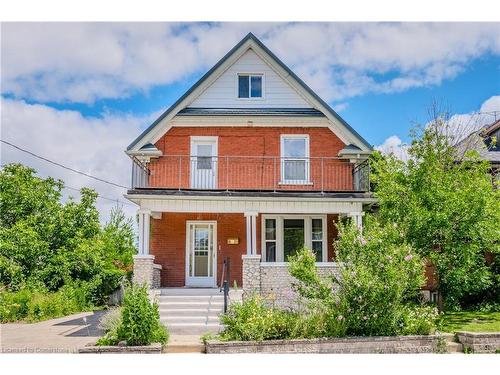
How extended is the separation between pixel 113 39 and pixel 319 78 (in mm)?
7292

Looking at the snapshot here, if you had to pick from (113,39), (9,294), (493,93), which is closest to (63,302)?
(9,294)

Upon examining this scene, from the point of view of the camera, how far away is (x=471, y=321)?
45.9ft

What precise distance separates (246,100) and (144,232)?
6.08 m

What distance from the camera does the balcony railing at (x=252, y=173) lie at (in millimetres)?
18328

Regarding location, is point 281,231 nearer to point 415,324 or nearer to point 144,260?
point 144,260

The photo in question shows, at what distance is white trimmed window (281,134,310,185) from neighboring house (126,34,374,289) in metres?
0.03

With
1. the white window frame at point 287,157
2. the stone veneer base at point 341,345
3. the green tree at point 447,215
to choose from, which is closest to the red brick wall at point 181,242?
the white window frame at point 287,157

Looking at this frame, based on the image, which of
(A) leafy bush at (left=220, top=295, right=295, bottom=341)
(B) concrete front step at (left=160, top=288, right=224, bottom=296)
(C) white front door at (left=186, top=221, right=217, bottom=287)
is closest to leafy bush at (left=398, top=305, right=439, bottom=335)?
(A) leafy bush at (left=220, top=295, right=295, bottom=341)

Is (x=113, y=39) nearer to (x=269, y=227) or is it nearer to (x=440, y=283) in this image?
(x=269, y=227)

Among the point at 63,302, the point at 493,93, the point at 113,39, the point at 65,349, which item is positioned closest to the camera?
the point at 65,349

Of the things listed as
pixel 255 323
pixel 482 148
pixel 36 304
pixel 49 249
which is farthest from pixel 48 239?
pixel 482 148

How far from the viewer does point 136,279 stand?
1562 centimetres

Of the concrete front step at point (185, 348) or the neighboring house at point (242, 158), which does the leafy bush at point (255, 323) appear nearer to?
the concrete front step at point (185, 348)

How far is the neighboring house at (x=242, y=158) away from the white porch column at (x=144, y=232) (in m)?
1.88
